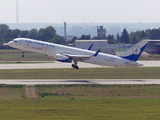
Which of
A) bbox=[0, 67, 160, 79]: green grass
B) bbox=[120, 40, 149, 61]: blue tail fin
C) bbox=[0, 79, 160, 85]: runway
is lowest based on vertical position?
bbox=[0, 79, 160, 85]: runway

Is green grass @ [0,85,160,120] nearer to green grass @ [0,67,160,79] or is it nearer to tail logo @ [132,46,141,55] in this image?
tail logo @ [132,46,141,55]

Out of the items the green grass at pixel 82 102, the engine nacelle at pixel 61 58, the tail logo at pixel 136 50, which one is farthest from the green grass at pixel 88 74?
the green grass at pixel 82 102

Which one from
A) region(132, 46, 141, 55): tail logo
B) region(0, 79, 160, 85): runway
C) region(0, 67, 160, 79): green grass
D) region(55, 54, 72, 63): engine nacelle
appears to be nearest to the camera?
region(0, 79, 160, 85): runway

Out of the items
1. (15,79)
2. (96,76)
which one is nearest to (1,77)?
(15,79)

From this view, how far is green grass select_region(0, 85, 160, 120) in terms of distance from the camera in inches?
1125

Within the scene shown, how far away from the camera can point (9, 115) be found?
28453mm

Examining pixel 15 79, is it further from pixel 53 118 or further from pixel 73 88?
pixel 53 118

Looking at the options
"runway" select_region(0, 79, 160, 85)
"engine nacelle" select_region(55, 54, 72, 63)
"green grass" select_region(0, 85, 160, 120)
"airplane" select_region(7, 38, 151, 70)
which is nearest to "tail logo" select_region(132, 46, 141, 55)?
"airplane" select_region(7, 38, 151, 70)

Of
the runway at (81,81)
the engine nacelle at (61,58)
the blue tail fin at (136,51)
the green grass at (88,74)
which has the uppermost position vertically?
the blue tail fin at (136,51)

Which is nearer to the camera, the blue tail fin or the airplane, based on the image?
the blue tail fin

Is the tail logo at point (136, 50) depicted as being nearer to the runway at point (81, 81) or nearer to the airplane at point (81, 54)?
the airplane at point (81, 54)

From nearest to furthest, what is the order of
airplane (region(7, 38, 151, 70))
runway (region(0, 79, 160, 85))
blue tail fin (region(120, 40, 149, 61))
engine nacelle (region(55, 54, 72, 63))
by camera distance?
runway (region(0, 79, 160, 85)), engine nacelle (region(55, 54, 72, 63)), blue tail fin (region(120, 40, 149, 61)), airplane (region(7, 38, 151, 70))

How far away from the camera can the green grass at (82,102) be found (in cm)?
2858

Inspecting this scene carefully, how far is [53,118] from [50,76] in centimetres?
2854
